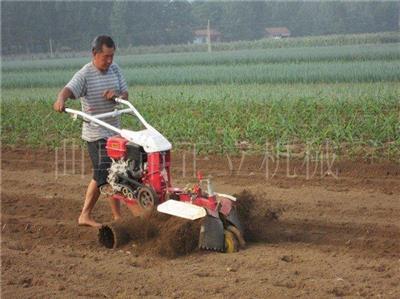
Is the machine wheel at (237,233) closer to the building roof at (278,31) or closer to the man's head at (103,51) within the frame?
the man's head at (103,51)

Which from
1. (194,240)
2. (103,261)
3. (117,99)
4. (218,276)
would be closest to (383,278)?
(218,276)

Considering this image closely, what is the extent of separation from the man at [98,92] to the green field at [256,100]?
13.2 feet

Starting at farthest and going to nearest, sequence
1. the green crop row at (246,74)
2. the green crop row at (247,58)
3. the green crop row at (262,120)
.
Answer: the green crop row at (247,58), the green crop row at (246,74), the green crop row at (262,120)

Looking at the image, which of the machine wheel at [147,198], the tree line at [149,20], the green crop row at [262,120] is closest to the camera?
the machine wheel at [147,198]

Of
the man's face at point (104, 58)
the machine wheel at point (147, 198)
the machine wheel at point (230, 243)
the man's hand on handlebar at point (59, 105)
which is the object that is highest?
the man's face at point (104, 58)

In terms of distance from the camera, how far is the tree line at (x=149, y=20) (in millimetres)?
32906

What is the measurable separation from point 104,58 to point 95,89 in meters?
0.33

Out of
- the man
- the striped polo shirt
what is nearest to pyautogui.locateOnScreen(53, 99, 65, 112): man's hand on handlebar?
the man

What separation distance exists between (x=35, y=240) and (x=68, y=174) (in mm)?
3483

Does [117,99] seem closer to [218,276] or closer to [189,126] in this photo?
[218,276]

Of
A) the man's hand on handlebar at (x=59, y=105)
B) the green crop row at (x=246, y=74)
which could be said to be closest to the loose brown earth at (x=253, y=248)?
the man's hand on handlebar at (x=59, y=105)

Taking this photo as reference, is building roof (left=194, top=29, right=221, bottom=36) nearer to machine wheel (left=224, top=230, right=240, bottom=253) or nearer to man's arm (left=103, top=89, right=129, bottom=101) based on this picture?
man's arm (left=103, top=89, right=129, bottom=101)

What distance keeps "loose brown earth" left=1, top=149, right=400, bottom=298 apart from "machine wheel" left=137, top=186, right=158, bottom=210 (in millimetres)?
297

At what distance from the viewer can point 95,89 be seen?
694 centimetres
